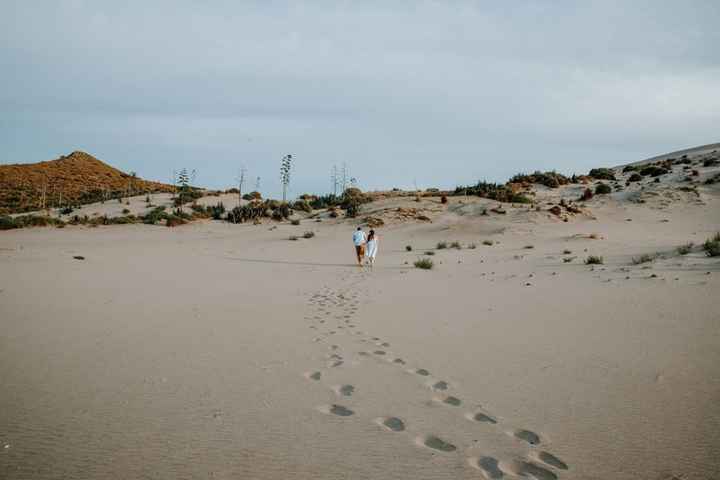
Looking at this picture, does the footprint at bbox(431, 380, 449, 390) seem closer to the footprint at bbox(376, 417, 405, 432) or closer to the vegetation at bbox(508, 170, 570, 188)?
the footprint at bbox(376, 417, 405, 432)

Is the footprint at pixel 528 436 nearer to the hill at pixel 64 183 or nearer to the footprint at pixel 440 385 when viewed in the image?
the footprint at pixel 440 385

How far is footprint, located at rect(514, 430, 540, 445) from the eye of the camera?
236cm

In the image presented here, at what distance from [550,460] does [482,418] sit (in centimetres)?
52

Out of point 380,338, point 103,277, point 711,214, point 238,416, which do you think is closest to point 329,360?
point 380,338

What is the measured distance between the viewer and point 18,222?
2361 cm

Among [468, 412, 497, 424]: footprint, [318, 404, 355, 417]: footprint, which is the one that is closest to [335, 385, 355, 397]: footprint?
[318, 404, 355, 417]: footprint

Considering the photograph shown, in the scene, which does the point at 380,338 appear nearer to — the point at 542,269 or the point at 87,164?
the point at 542,269

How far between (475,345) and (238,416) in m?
2.76

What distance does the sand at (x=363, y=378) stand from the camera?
214 cm

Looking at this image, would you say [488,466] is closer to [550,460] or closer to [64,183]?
[550,460]

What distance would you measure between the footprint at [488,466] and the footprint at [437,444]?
5.9 inches

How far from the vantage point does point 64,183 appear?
50750mm

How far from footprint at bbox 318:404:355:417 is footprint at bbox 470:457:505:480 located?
0.88m

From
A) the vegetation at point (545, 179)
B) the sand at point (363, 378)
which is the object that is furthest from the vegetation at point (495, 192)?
the sand at point (363, 378)
